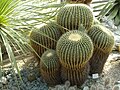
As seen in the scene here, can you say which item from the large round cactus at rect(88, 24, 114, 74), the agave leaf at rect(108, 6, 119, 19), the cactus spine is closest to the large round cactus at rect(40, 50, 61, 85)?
the cactus spine

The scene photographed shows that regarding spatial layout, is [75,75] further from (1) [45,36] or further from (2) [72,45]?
(1) [45,36]

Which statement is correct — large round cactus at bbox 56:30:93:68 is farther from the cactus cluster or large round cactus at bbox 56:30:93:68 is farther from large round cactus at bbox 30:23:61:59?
large round cactus at bbox 30:23:61:59

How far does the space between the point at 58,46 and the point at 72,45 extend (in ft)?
0.56

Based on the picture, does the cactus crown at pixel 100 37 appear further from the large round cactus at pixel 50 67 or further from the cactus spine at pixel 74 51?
the large round cactus at pixel 50 67

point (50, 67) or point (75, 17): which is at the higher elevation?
point (75, 17)

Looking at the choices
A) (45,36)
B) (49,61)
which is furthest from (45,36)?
(49,61)

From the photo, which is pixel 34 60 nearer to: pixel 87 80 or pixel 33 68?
pixel 33 68

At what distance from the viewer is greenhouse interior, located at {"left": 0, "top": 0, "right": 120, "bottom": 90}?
11.0 ft

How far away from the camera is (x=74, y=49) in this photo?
10.7 ft

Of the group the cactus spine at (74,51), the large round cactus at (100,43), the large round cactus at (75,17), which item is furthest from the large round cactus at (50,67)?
the large round cactus at (100,43)

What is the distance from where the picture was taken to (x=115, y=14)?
18.1 ft

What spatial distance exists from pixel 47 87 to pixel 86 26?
0.77 meters

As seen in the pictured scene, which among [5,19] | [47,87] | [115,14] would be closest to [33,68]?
[47,87]

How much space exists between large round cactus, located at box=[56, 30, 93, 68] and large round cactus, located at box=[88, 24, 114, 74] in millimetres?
238
